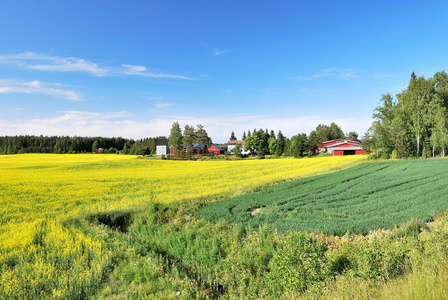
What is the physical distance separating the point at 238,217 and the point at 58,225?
32.7 ft

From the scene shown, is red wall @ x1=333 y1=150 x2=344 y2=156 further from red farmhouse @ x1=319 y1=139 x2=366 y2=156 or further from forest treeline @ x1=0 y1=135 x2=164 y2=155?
forest treeline @ x1=0 y1=135 x2=164 y2=155

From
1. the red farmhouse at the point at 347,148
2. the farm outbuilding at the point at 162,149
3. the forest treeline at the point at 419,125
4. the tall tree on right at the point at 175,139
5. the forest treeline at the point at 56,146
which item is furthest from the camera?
the forest treeline at the point at 56,146

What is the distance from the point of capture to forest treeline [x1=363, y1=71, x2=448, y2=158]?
1743 inches

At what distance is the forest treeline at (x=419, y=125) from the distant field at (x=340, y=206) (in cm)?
3029

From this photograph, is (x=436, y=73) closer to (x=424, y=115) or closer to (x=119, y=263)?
(x=424, y=115)

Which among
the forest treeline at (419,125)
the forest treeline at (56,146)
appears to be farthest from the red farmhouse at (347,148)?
the forest treeline at (56,146)

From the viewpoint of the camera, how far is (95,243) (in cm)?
1045

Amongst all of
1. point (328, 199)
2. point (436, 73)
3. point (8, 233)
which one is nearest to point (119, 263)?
point (8, 233)

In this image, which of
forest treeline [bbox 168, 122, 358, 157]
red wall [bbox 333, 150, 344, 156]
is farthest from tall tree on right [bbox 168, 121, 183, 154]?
red wall [bbox 333, 150, 344, 156]

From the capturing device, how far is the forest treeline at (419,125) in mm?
44281

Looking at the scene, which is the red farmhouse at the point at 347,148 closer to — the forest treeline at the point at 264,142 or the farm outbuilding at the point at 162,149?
the forest treeline at the point at 264,142

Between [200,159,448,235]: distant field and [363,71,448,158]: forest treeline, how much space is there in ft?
99.4

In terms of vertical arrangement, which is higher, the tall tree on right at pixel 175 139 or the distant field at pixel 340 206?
the tall tree on right at pixel 175 139

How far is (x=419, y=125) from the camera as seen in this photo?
4741cm
